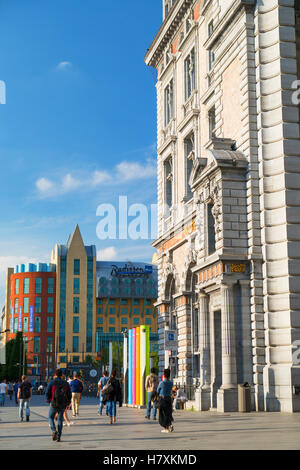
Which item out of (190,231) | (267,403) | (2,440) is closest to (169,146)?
(190,231)

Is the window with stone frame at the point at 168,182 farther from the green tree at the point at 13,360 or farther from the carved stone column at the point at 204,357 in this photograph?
→ the green tree at the point at 13,360

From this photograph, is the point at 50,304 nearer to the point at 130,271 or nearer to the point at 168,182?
the point at 130,271

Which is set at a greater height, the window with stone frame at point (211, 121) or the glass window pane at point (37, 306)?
the window with stone frame at point (211, 121)

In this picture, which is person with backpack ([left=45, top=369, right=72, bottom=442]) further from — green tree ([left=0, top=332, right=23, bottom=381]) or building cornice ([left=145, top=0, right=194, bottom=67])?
green tree ([left=0, top=332, right=23, bottom=381])

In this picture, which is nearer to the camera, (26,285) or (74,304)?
(74,304)

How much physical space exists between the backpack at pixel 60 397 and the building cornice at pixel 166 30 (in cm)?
3097

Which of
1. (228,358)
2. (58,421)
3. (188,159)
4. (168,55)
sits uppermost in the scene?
(168,55)

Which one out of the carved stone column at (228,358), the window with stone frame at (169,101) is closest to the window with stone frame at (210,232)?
the carved stone column at (228,358)

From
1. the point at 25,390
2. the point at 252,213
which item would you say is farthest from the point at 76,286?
the point at 252,213

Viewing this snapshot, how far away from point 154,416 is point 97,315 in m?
130

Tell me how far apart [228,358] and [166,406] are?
928cm

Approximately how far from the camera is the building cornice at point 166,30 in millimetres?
43062

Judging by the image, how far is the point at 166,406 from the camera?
1864 centimetres
